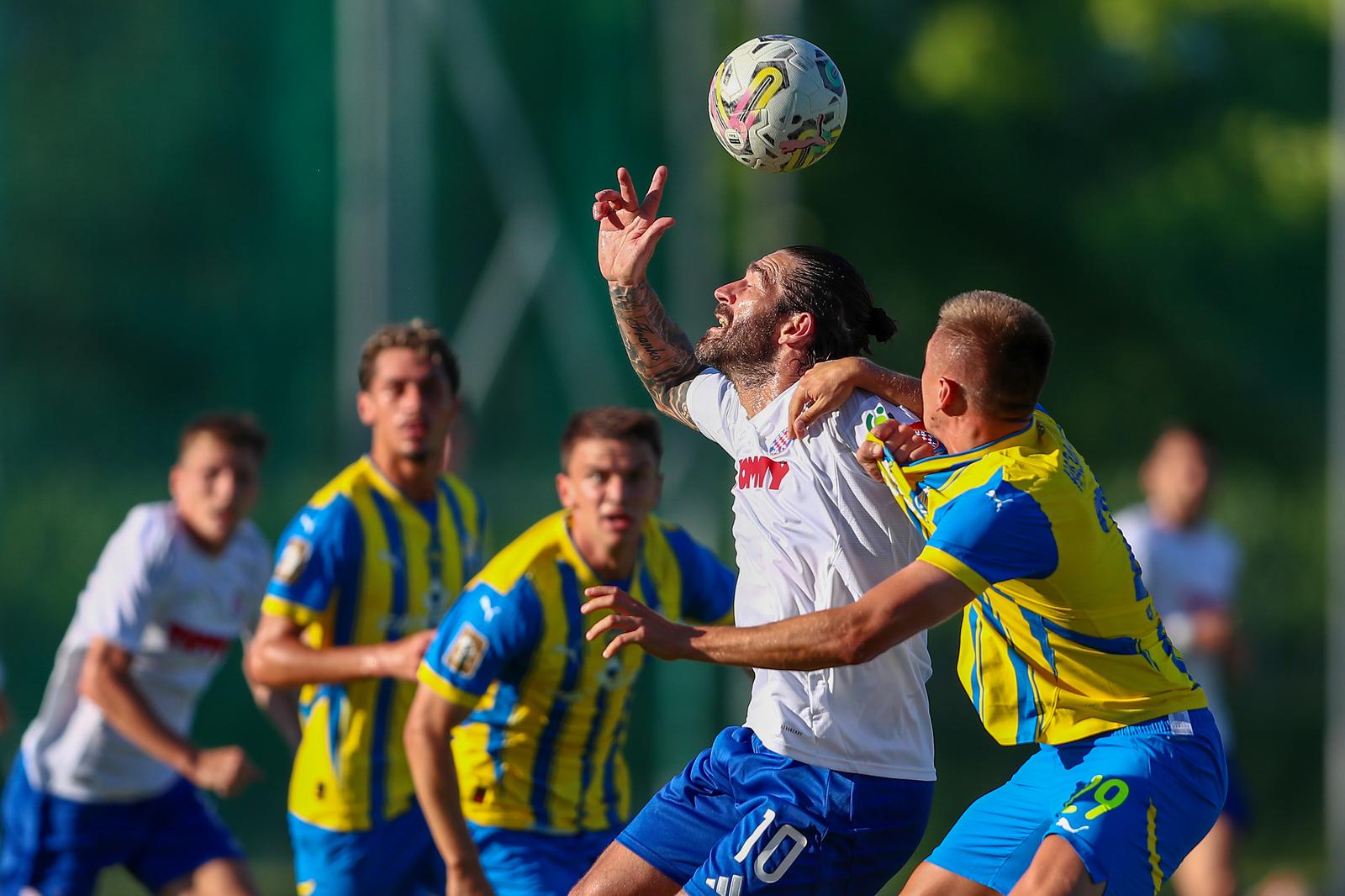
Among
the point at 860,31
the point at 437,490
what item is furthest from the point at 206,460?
the point at 860,31

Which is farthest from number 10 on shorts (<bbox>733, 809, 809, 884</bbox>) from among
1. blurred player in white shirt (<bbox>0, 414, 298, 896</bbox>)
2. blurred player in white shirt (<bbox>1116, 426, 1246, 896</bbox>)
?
blurred player in white shirt (<bbox>1116, 426, 1246, 896</bbox>)

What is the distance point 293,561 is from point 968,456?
8.99 ft

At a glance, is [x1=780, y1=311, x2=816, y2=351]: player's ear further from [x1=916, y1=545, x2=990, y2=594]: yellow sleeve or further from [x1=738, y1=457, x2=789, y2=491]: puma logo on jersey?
[x1=916, y1=545, x2=990, y2=594]: yellow sleeve

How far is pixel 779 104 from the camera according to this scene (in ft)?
18.1

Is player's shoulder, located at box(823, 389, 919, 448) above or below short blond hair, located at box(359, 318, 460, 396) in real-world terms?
below

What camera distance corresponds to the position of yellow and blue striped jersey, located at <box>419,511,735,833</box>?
5.80 m

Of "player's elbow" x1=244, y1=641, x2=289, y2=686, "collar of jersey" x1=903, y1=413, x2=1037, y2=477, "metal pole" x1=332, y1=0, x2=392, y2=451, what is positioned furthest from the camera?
"metal pole" x1=332, y1=0, x2=392, y2=451

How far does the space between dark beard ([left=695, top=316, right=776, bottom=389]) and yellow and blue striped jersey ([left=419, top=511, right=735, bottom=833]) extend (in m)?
1.03

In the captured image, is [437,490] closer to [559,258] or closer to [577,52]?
[559,258]

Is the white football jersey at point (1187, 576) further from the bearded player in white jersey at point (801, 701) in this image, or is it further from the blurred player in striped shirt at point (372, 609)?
the bearded player in white jersey at point (801, 701)

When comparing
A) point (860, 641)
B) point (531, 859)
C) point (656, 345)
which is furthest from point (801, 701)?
point (531, 859)

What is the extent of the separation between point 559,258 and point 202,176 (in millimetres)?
2858

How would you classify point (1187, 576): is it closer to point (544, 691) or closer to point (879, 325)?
point (544, 691)

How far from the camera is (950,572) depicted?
432 centimetres
